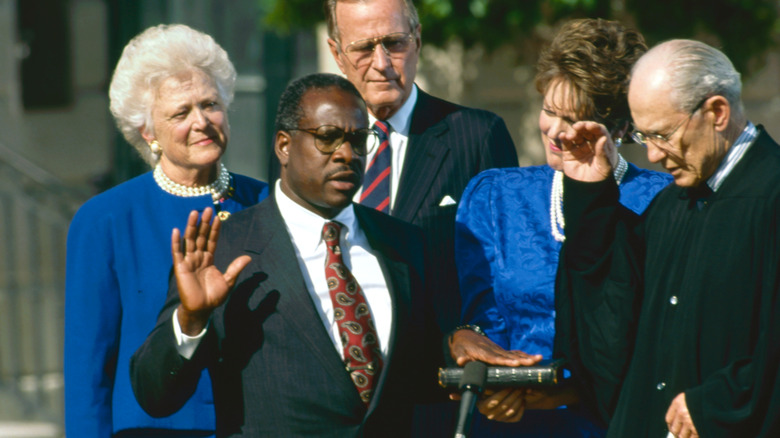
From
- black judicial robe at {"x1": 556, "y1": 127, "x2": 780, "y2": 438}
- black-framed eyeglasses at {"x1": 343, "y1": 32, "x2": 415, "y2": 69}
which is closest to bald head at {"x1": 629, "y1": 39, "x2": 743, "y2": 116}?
black judicial robe at {"x1": 556, "y1": 127, "x2": 780, "y2": 438}

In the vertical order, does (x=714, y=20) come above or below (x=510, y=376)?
above

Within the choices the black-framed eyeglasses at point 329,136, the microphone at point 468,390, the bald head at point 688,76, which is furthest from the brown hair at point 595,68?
the microphone at point 468,390

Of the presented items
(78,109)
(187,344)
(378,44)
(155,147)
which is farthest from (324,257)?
(78,109)

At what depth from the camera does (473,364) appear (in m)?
2.86

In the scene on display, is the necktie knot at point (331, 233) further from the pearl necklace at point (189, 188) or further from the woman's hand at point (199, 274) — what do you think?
the pearl necklace at point (189, 188)

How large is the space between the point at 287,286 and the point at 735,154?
116cm

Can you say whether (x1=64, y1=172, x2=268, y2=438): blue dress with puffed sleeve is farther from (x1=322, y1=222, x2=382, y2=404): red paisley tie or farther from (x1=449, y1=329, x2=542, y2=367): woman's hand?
(x1=449, y1=329, x2=542, y2=367): woman's hand

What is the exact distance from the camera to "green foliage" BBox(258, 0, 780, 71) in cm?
698

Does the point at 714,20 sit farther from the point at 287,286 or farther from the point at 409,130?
the point at 287,286

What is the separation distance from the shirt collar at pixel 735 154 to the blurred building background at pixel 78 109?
15.4 ft

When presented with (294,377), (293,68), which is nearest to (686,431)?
(294,377)

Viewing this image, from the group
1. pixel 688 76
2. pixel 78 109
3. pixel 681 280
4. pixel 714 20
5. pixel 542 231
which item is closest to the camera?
pixel 688 76

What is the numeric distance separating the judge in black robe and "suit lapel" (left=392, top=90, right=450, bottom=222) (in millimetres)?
723

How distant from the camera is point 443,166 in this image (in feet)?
12.1
